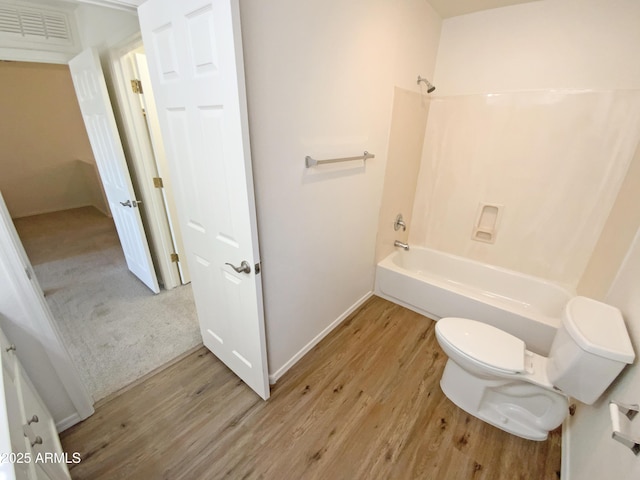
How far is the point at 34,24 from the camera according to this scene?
6.12 ft

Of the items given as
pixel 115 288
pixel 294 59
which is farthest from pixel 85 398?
pixel 294 59

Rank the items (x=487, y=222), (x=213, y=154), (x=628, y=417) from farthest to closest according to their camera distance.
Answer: (x=487, y=222), (x=213, y=154), (x=628, y=417)

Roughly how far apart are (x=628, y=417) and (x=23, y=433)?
1923 millimetres

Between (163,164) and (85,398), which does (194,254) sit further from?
(163,164)

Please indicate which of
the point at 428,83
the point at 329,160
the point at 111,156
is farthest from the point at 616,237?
the point at 111,156

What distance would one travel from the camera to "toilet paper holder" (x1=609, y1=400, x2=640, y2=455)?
773mm

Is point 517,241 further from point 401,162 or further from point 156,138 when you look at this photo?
point 156,138

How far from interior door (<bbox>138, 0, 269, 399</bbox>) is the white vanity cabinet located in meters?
0.77

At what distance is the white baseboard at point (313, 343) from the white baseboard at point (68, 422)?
1.01 metres

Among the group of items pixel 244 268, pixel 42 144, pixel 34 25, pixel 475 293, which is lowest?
pixel 475 293

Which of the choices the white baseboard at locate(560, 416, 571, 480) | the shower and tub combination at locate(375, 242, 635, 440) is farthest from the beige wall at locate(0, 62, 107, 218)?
the white baseboard at locate(560, 416, 571, 480)

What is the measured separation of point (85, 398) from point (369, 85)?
237cm

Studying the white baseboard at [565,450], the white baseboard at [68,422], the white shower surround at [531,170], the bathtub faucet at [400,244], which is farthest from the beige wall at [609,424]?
the white baseboard at [68,422]

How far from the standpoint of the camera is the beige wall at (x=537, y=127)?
5.55ft
